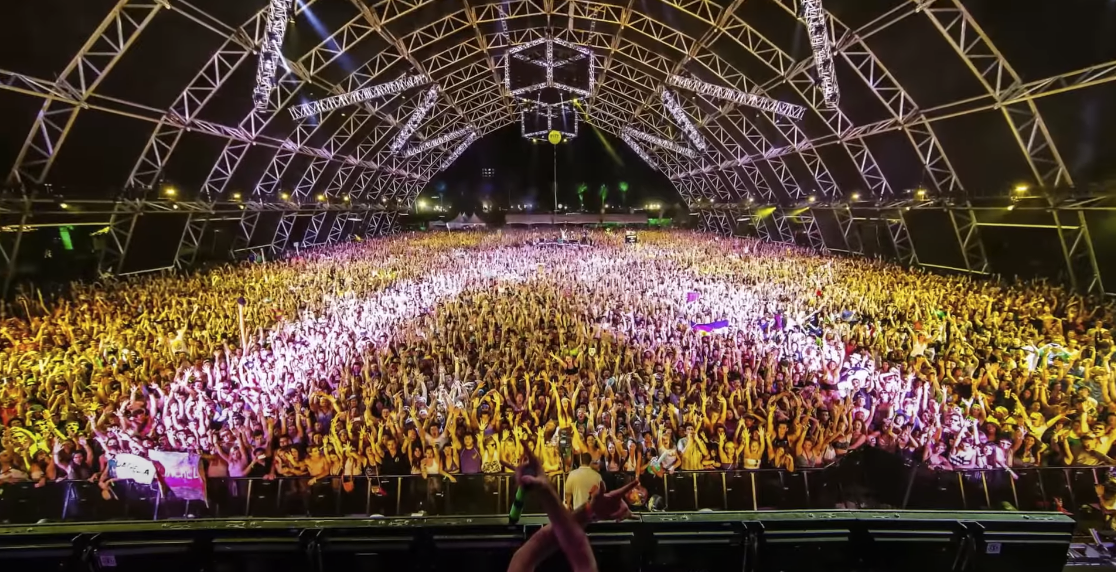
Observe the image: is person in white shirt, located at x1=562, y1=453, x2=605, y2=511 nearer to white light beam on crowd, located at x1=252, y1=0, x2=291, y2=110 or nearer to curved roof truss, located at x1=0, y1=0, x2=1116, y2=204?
white light beam on crowd, located at x1=252, y1=0, x2=291, y2=110

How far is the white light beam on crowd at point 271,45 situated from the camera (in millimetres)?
10461

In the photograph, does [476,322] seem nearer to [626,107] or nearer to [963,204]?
[963,204]

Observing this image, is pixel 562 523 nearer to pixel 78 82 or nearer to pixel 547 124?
pixel 78 82

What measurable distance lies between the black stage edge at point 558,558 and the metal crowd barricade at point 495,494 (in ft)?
5.96

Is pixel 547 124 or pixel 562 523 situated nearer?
pixel 562 523

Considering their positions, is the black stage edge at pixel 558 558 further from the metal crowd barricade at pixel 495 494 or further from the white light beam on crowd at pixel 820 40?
the white light beam on crowd at pixel 820 40

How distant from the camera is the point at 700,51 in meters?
17.7

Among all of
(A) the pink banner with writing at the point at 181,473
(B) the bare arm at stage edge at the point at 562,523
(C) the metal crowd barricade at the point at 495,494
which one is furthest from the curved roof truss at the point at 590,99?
(B) the bare arm at stage edge at the point at 562,523

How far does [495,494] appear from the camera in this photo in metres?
4.82

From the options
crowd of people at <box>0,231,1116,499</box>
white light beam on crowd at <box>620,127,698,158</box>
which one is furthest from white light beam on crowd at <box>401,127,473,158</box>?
crowd of people at <box>0,231,1116,499</box>

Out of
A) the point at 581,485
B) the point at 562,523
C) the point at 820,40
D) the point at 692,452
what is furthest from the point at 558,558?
the point at 820,40

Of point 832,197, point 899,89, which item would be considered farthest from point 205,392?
point 832,197

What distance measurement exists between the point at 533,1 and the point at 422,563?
1823cm

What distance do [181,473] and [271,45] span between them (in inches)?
359
